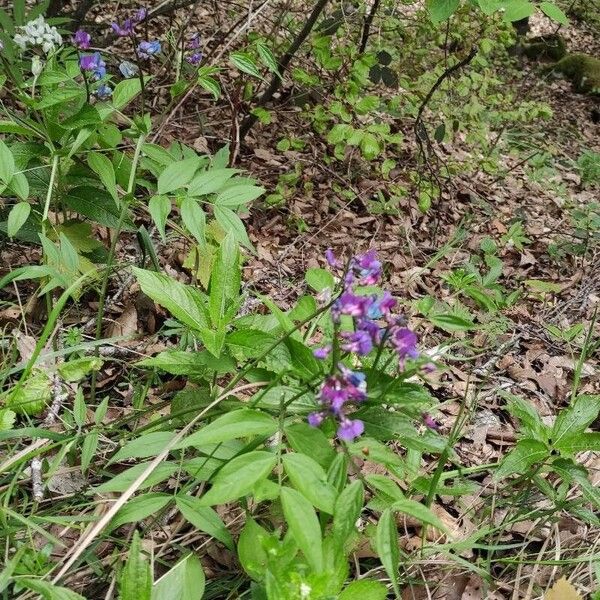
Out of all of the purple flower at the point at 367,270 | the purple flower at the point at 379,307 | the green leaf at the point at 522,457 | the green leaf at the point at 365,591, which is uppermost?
the purple flower at the point at 367,270

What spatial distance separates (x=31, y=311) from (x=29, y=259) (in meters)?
0.34

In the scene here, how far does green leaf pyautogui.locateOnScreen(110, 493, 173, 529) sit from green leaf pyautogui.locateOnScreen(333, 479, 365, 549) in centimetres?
38

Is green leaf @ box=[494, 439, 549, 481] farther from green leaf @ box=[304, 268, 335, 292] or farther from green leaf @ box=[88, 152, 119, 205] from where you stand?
green leaf @ box=[88, 152, 119, 205]

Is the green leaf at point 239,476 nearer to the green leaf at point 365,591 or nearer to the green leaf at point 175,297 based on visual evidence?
the green leaf at point 365,591

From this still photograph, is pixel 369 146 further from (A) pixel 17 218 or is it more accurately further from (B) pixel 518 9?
(A) pixel 17 218

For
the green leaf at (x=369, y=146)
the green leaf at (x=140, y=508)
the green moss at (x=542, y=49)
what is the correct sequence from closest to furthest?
the green leaf at (x=140, y=508)
the green leaf at (x=369, y=146)
the green moss at (x=542, y=49)

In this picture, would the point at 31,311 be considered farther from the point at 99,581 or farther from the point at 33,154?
the point at 99,581

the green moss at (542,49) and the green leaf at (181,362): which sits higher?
the green moss at (542,49)

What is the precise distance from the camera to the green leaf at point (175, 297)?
1.47 meters

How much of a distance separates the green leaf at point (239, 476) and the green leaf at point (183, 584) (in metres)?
0.31

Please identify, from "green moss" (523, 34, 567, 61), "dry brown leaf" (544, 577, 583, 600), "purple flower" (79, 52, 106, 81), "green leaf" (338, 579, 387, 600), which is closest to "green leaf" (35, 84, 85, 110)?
"purple flower" (79, 52, 106, 81)

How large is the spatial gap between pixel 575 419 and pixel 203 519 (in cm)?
101

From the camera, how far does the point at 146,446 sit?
4.45ft

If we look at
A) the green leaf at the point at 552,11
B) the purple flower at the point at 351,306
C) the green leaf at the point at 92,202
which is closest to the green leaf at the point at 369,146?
the green leaf at the point at 552,11
